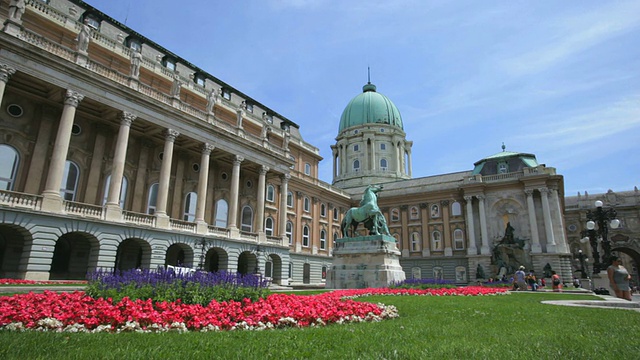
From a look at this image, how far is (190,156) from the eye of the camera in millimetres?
34312

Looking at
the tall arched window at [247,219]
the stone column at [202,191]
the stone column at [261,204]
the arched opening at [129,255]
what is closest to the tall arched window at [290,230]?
the tall arched window at [247,219]

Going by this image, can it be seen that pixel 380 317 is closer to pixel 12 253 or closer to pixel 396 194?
pixel 12 253

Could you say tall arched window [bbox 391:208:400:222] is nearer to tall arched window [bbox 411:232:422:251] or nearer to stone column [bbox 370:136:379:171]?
tall arched window [bbox 411:232:422:251]

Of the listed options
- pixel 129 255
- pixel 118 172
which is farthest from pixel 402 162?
pixel 118 172

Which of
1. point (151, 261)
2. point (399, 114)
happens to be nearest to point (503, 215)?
point (399, 114)

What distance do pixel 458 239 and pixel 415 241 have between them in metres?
6.22

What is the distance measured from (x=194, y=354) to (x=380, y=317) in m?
5.15

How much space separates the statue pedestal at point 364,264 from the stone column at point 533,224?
99.2 feet

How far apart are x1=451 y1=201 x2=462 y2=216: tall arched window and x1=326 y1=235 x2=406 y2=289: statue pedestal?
1295 inches

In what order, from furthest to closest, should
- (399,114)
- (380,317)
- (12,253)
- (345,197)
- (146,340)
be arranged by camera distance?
1. (399,114)
2. (345,197)
3. (12,253)
4. (380,317)
5. (146,340)

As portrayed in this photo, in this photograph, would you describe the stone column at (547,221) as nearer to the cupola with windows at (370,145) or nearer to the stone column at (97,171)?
the cupola with windows at (370,145)

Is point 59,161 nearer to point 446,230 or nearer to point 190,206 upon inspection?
point 190,206

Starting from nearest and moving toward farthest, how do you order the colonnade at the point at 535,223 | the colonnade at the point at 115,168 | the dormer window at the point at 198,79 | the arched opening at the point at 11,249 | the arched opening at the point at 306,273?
the colonnade at the point at 115,168
the arched opening at the point at 11,249
the dormer window at the point at 198,79
the colonnade at the point at 535,223
the arched opening at the point at 306,273

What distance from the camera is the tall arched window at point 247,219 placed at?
39.0m
